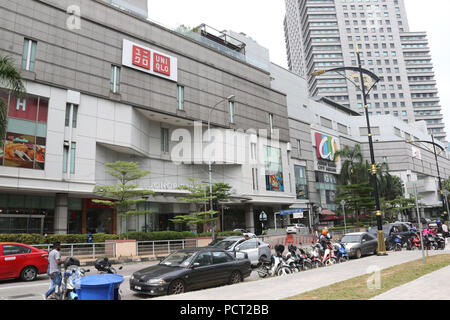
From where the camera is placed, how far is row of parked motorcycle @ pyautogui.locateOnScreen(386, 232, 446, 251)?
19.6 m

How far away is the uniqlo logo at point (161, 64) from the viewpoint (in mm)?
36000

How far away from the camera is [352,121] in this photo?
254ft

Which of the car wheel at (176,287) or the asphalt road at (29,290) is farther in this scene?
the asphalt road at (29,290)

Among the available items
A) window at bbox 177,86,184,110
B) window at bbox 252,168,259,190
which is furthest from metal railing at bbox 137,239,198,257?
window at bbox 252,168,259,190

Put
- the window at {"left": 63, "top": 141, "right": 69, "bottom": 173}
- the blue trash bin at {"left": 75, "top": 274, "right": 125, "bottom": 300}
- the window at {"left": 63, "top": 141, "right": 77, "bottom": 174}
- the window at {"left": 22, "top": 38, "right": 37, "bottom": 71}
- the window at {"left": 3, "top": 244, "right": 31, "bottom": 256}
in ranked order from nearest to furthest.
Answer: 1. the blue trash bin at {"left": 75, "top": 274, "right": 125, "bottom": 300}
2. the window at {"left": 3, "top": 244, "right": 31, "bottom": 256}
3. the window at {"left": 22, "top": 38, "right": 37, "bottom": 71}
4. the window at {"left": 63, "top": 141, "right": 69, "bottom": 173}
5. the window at {"left": 63, "top": 141, "right": 77, "bottom": 174}

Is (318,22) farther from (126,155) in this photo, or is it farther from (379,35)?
(126,155)

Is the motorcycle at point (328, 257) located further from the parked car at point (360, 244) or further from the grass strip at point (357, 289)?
the grass strip at point (357, 289)

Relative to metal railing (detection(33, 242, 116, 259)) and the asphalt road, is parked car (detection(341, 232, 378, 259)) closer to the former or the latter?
the asphalt road

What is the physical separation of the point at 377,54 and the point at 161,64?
328 feet

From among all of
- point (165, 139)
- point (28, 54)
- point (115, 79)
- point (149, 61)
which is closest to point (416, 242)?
point (165, 139)

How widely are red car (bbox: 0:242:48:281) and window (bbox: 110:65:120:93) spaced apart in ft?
71.8

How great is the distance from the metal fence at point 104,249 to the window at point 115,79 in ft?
53.6

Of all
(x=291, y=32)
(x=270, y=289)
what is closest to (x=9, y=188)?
(x=270, y=289)

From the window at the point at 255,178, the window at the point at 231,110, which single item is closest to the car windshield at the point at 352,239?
the window at the point at 255,178
